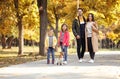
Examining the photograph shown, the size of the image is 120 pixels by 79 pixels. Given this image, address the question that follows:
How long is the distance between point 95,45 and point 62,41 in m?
1.48

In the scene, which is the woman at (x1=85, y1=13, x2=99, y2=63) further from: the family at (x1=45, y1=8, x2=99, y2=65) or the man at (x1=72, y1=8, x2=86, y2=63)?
the man at (x1=72, y1=8, x2=86, y2=63)

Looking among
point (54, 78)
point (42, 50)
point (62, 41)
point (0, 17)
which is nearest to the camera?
point (54, 78)

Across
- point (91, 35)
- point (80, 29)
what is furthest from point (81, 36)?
point (91, 35)

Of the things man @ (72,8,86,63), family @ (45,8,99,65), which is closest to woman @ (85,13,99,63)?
family @ (45,8,99,65)

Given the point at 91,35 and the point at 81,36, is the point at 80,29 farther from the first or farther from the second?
the point at 91,35

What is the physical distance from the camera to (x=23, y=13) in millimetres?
39531

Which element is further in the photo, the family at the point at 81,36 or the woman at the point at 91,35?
the woman at the point at 91,35

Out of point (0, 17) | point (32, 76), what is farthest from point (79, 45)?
point (0, 17)

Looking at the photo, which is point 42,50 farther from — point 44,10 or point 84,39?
point 84,39

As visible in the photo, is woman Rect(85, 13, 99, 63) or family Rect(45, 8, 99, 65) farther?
woman Rect(85, 13, 99, 63)

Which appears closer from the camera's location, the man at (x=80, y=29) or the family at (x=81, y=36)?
the family at (x=81, y=36)

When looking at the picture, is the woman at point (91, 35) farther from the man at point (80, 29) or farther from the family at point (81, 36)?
the man at point (80, 29)

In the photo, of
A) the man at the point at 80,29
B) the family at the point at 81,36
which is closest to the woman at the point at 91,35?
the family at the point at 81,36

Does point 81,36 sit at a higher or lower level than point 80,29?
lower
